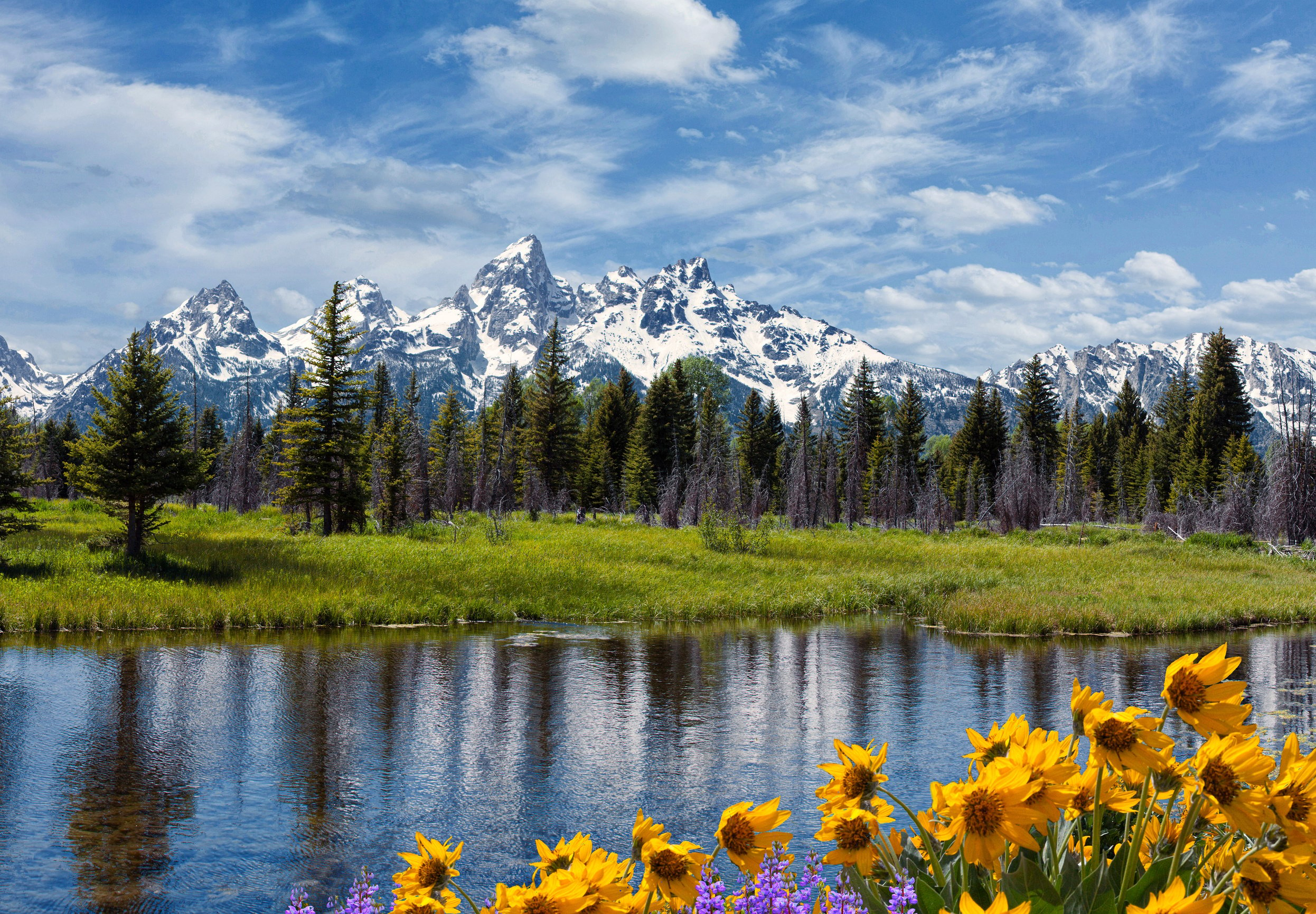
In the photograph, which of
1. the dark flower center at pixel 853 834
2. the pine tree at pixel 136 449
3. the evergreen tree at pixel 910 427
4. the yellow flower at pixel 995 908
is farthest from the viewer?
the evergreen tree at pixel 910 427

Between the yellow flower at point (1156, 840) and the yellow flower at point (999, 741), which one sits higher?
the yellow flower at point (999, 741)

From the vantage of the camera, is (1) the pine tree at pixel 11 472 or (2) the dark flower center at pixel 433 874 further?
(1) the pine tree at pixel 11 472

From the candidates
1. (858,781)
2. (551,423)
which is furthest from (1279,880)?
(551,423)

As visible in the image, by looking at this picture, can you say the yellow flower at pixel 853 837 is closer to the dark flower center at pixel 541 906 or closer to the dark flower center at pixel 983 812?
the dark flower center at pixel 983 812

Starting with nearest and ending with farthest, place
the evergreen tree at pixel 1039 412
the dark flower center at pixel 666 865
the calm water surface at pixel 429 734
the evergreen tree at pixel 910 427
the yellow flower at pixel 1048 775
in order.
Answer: the yellow flower at pixel 1048 775 < the dark flower center at pixel 666 865 < the calm water surface at pixel 429 734 < the evergreen tree at pixel 1039 412 < the evergreen tree at pixel 910 427

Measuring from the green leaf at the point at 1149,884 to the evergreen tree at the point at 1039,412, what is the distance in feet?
258

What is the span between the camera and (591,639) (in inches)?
827

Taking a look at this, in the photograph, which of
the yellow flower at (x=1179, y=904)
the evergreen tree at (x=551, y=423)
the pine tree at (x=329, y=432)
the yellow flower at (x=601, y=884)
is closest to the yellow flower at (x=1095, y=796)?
the yellow flower at (x=1179, y=904)

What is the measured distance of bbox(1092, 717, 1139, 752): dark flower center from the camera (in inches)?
77.8

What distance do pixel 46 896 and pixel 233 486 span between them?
56617mm

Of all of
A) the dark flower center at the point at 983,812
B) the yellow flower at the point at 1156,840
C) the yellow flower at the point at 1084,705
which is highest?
the yellow flower at the point at 1084,705

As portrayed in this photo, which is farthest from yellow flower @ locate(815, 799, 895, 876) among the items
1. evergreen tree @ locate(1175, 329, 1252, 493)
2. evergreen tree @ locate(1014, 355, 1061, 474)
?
evergreen tree @ locate(1014, 355, 1061, 474)

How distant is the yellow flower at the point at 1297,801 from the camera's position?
6.44ft

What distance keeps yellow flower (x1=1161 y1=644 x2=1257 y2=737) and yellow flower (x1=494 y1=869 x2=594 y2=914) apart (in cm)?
132
